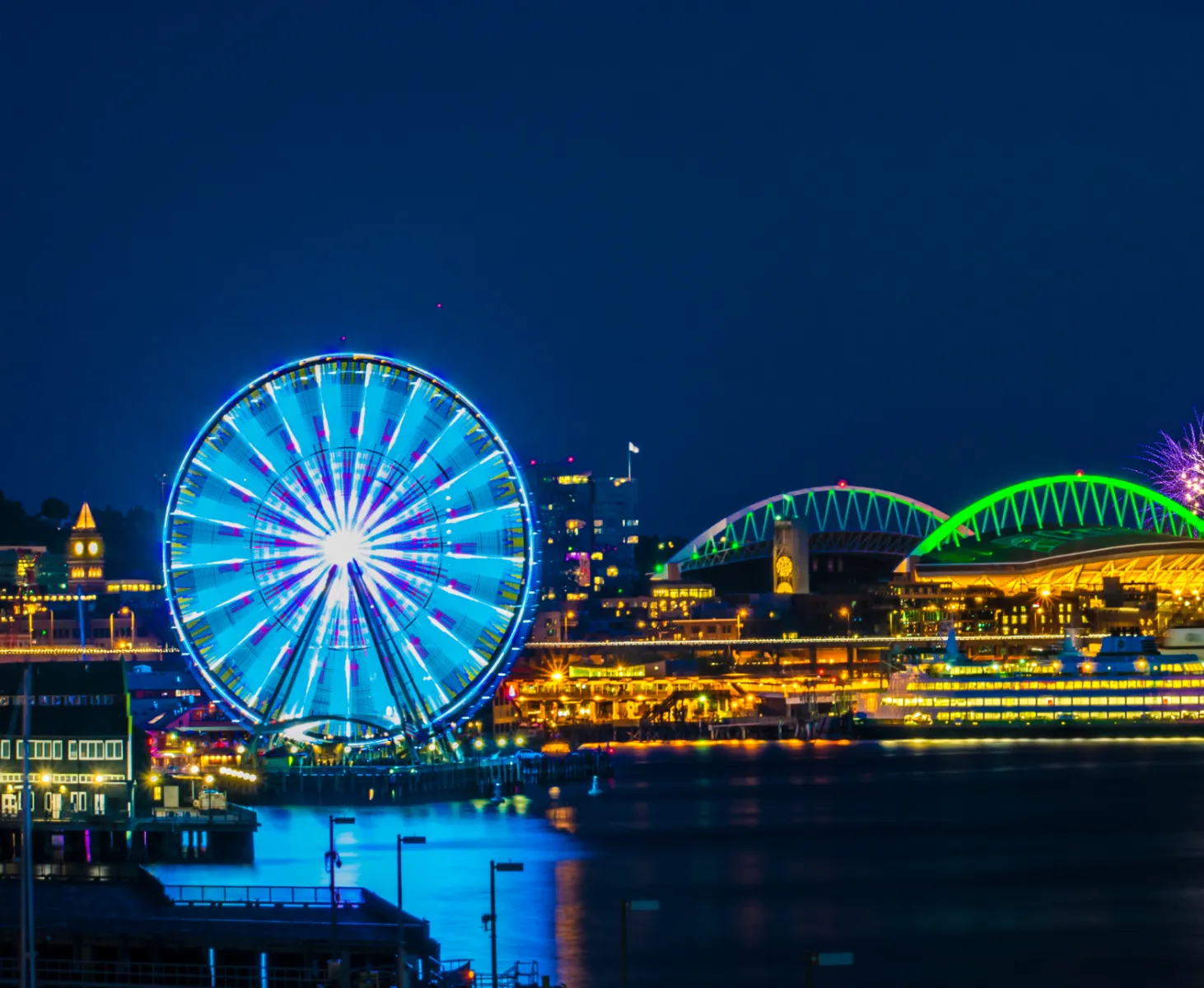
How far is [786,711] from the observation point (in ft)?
456

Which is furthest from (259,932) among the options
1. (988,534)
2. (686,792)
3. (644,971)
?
(988,534)

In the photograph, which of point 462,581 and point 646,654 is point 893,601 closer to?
point 646,654

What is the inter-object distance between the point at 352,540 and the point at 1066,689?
188 ft

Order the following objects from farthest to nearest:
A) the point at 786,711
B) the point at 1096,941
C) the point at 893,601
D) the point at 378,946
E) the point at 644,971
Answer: the point at 893,601 → the point at 786,711 → the point at 1096,941 → the point at 644,971 → the point at 378,946

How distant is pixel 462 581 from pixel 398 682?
12.6 ft

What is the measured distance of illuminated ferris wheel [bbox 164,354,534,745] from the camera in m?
73.9

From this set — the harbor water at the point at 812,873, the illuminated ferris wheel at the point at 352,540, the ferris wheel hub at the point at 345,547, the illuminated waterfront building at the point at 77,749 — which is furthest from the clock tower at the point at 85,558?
the illuminated waterfront building at the point at 77,749

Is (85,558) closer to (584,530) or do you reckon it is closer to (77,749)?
(584,530)

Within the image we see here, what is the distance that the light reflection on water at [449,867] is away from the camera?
50656 mm

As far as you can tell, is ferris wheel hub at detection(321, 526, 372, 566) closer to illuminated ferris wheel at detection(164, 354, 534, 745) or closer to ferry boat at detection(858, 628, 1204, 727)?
illuminated ferris wheel at detection(164, 354, 534, 745)

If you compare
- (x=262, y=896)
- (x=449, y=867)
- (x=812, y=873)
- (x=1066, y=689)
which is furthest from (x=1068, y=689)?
(x=262, y=896)

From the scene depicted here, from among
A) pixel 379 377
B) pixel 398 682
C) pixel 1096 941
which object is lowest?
pixel 1096 941

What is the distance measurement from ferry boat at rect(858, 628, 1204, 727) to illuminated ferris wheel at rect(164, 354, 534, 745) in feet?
166

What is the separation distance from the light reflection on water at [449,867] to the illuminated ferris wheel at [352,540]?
4.77 metres
